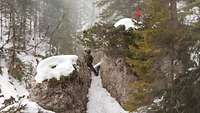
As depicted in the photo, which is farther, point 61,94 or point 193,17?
point 61,94

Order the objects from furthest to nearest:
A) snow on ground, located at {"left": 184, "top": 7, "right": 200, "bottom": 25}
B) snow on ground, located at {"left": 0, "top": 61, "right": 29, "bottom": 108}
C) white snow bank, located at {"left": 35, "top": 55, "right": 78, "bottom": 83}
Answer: snow on ground, located at {"left": 0, "top": 61, "right": 29, "bottom": 108} → white snow bank, located at {"left": 35, "top": 55, "right": 78, "bottom": 83} → snow on ground, located at {"left": 184, "top": 7, "right": 200, "bottom": 25}

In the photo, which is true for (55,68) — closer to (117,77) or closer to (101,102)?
(101,102)

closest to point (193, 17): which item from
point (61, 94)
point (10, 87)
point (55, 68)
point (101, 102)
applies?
point (61, 94)

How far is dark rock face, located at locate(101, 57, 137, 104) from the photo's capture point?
60.5 feet

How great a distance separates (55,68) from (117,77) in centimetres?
337

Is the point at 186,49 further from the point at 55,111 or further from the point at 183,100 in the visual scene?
the point at 55,111

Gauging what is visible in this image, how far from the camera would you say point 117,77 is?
62.9ft

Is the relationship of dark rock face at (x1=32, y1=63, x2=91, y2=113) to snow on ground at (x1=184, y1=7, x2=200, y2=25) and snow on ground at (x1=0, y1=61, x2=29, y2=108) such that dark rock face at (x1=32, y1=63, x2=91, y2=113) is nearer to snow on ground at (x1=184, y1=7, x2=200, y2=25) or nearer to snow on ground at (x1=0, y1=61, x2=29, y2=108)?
snow on ground at (x1=184, y1=7, x2=200, y2=25)

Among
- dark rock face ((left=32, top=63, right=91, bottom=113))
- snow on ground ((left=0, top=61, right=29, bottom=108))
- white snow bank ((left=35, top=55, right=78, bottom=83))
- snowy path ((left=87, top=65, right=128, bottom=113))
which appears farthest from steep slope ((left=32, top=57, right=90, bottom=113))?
snow on ground ((left=0, top=61, right=29, bottom=108))

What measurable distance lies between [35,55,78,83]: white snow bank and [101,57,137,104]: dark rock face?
209cm

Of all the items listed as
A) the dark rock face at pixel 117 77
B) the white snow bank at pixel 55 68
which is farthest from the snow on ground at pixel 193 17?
the white snow bank at pixel 55 68

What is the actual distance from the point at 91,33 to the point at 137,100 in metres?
7.05

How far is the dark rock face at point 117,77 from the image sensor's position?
726 inches

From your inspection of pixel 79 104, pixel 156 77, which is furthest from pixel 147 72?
pixel 79 104
